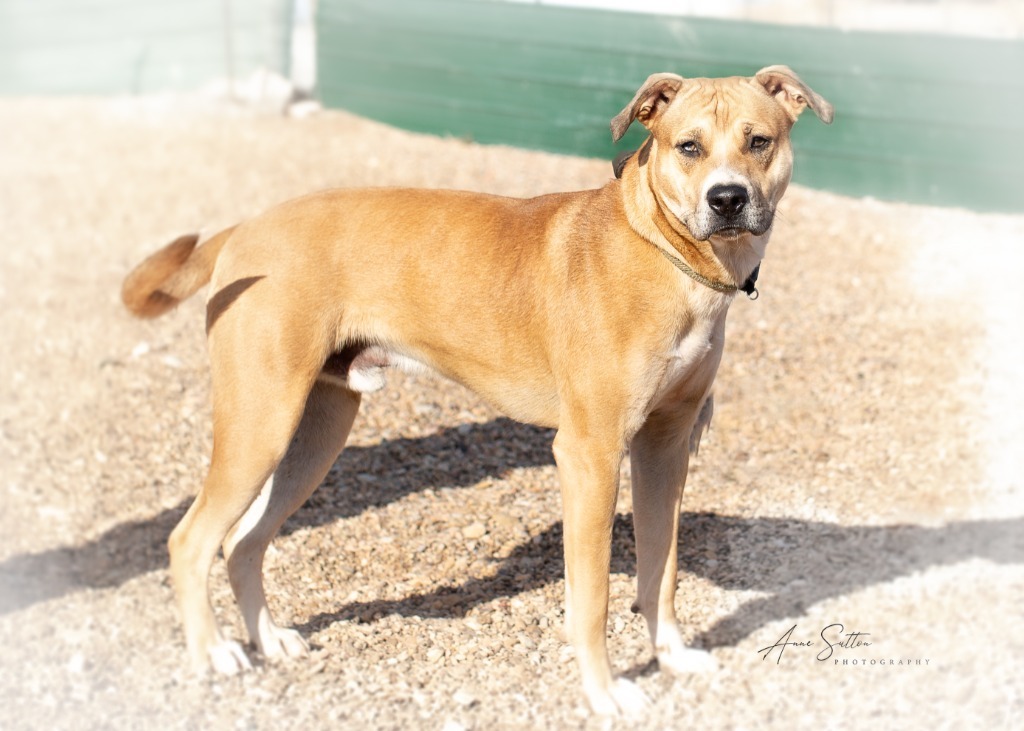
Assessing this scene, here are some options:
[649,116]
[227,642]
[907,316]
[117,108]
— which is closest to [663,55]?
[907,316]

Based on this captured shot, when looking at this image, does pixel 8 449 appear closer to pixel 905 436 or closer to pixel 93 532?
pixel 93 532

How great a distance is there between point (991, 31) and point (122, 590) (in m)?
9.59

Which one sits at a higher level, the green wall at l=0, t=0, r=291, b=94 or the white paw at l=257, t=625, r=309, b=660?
the white paw at l=257, t=625, r=309, b=660

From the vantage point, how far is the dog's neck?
3.77 metres

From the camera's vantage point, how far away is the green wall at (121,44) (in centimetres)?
1408

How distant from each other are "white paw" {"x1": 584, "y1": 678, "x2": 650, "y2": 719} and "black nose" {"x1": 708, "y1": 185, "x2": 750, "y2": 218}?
1.60 m

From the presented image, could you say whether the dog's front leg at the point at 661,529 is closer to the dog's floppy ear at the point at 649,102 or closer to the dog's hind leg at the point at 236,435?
the dog's floppy ear at the point at 649,102

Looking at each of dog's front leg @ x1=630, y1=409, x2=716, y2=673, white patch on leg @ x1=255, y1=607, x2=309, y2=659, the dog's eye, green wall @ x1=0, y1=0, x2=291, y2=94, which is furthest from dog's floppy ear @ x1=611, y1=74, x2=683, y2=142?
green wall @ x1=0, y1=0, x2=291, y2=94

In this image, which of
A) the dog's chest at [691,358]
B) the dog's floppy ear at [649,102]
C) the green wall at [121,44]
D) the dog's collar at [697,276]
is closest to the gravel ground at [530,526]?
the dog's chest at [691,358]

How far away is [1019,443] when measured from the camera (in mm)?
6328

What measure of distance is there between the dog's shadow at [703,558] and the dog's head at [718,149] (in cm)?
174

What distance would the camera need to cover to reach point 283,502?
177 inches

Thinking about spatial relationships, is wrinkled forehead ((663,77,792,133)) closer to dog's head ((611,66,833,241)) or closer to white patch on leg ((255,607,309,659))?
dog's head ((611,66,833,241))
